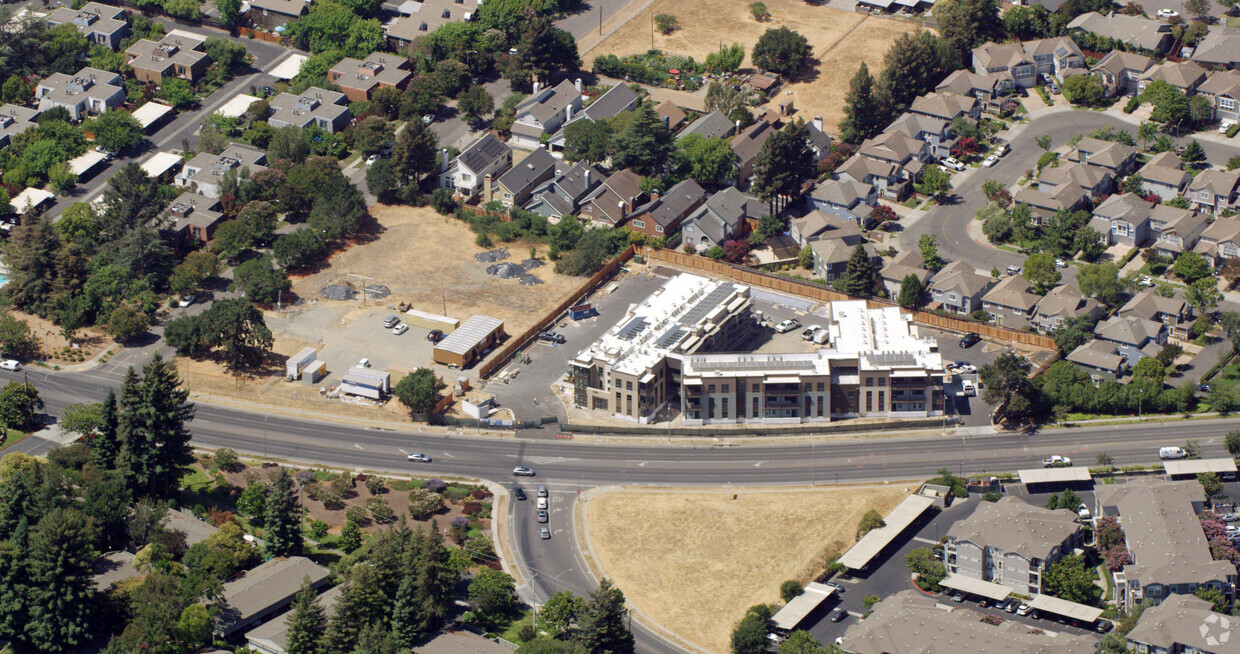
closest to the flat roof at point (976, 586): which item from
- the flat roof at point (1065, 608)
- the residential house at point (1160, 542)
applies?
the flat roof at point (1065, 608)

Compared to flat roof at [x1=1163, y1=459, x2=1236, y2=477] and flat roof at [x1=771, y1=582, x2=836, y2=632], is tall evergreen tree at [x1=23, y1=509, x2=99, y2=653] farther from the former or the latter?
flat roof at [x1=1163, y1=459, x2=1236, y2=477]

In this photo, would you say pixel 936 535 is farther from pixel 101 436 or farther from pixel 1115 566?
pixel 101 436

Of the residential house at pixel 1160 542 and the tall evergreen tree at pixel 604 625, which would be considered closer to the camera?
the tall evergreen tree at pixel 604 625

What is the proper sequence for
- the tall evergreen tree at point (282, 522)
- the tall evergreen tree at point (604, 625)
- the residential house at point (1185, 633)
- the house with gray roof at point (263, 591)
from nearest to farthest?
1. the residential house at point (1185, 633)
2. the tall evergreen tree at point (604, 625)
3. the house with gray roof at point (263, 591)
4. the tall evergreen tree at point (282, 522)

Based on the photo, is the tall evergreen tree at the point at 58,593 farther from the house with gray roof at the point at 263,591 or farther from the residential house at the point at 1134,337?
the residential house at the point at 1134,337

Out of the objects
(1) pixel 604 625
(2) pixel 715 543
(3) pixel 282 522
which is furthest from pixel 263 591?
(2) pixel 715 543

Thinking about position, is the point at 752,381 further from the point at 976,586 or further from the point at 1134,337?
the point at 1134,337

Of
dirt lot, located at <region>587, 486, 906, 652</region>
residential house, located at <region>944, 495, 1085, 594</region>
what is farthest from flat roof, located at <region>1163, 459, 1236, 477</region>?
dirt lot, located at <region>587, 486, 906, 652</region>

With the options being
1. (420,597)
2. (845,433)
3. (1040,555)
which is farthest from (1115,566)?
(420,597)
